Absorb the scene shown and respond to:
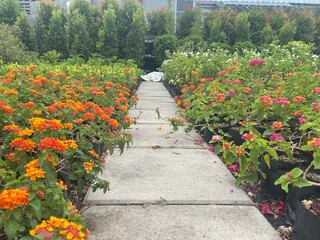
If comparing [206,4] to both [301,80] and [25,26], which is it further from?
[301,80]

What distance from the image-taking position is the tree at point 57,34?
10570mm

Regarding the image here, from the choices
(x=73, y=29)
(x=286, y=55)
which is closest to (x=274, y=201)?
(x=286, y=55)

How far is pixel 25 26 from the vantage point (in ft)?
34.6

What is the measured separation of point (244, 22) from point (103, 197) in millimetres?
11106

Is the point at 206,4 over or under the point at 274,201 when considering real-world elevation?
over

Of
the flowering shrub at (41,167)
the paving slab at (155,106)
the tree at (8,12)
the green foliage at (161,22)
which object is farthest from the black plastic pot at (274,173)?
the tree at (8,12)

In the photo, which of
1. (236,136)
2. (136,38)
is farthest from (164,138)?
(136,38)

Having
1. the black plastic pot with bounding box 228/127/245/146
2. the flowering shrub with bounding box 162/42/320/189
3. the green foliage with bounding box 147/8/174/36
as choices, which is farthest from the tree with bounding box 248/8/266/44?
the black plastic pot with bounding box 228/127/245/146

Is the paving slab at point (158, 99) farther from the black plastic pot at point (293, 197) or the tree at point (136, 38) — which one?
the tree at point (136, 38)

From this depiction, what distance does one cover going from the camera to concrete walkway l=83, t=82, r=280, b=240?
1602mm

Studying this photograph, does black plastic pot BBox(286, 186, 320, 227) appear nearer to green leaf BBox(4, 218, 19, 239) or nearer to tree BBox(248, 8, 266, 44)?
green leaf BBox(4, 218, 19, 239)

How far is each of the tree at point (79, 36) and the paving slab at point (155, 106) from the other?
214 inches

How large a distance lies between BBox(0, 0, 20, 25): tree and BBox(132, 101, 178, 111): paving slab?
25.2 ft

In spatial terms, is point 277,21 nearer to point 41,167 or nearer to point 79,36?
point 79,36
